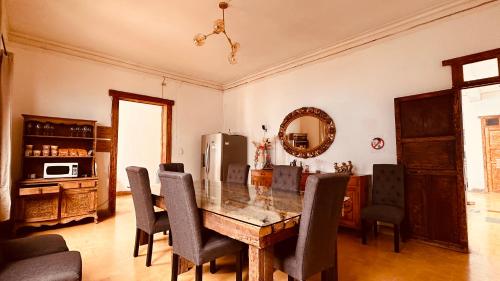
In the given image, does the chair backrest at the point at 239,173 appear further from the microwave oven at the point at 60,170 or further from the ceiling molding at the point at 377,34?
the microwave oven at the point at 60,170

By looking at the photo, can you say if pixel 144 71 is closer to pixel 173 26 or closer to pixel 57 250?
pixel 173 26

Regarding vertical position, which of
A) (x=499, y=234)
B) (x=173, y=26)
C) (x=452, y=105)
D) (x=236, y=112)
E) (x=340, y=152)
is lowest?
(x=499, y=234)

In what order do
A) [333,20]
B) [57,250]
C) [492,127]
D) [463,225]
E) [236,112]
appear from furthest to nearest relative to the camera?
[492,127] < [236,112] < [333,20] < [463,225] < [57,250]

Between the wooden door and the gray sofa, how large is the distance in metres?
9.47

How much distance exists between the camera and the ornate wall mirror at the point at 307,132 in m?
4.36

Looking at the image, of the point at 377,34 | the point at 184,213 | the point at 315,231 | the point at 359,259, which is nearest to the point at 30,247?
the point at 184,213

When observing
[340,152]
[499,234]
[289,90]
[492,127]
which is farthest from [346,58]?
[492,127]

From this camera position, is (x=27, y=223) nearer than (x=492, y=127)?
Yes

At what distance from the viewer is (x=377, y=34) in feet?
12.3

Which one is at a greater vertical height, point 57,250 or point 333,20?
point 333,20

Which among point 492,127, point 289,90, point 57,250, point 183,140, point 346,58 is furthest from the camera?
point 492,127

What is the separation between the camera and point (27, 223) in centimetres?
355

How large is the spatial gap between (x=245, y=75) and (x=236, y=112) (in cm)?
92

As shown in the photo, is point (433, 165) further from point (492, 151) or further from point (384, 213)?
point (492, 151)
